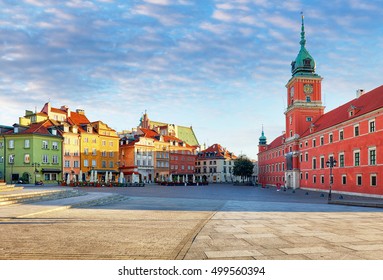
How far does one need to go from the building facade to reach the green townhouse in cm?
4299

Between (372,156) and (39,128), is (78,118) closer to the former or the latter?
(39,128)

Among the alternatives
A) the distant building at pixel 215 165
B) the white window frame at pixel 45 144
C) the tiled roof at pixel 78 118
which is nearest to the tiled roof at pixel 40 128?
the white window frame at pixel 45 144

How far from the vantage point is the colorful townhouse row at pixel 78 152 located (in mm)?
67250

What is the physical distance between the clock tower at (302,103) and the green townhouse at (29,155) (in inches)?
1811

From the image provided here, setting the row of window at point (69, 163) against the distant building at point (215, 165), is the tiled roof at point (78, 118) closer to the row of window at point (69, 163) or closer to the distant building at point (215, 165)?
the row of window at point (69, 163)

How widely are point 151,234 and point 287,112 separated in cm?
6561

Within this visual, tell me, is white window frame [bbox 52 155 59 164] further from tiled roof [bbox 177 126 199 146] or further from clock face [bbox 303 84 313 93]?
tiled roof [bbox 177 126 199 146]

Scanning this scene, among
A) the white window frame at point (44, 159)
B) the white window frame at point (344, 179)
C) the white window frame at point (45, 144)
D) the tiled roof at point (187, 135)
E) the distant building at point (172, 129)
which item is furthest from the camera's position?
the tiled roof at point (187, 135)

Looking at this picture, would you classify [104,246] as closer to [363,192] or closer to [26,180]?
[363,192]

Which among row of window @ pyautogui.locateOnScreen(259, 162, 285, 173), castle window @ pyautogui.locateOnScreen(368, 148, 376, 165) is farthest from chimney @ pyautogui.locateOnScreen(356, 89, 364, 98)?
row of window @ pyautogui.locateOnScreen(259, 162, 285, 173)

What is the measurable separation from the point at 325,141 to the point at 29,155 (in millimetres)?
51829

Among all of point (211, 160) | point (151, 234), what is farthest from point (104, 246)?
point (211, 160)

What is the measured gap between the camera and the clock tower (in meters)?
68.7

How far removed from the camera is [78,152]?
76250 mm
